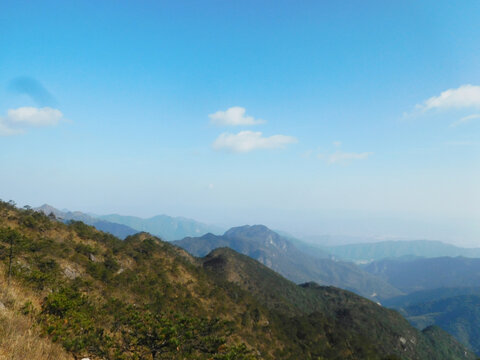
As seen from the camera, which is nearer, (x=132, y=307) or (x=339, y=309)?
(x=132, y=307)

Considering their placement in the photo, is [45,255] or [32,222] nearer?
[45,255]

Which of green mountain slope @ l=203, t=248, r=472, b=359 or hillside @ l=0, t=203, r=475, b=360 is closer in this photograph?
hillside @ l=0, t=203, r=475, b=360

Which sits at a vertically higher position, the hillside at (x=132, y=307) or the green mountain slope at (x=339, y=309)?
the hillside at (x=132, y=307)

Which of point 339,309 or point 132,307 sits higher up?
point 132,307

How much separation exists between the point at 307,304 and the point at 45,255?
616 ft

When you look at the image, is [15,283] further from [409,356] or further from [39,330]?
[409,356]

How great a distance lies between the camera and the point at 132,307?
20.2 metres

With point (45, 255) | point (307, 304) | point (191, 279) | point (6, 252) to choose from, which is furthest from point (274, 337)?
point (307, 304)

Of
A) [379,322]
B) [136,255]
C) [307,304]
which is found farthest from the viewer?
[307,304]

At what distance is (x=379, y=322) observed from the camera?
532ft

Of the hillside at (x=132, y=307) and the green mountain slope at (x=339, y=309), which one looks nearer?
the hillside at (x=132, y=307)

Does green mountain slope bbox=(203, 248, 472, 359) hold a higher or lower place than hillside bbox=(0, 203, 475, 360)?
lower

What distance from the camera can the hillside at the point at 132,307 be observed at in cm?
1295

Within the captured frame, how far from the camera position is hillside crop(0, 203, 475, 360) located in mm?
12953
